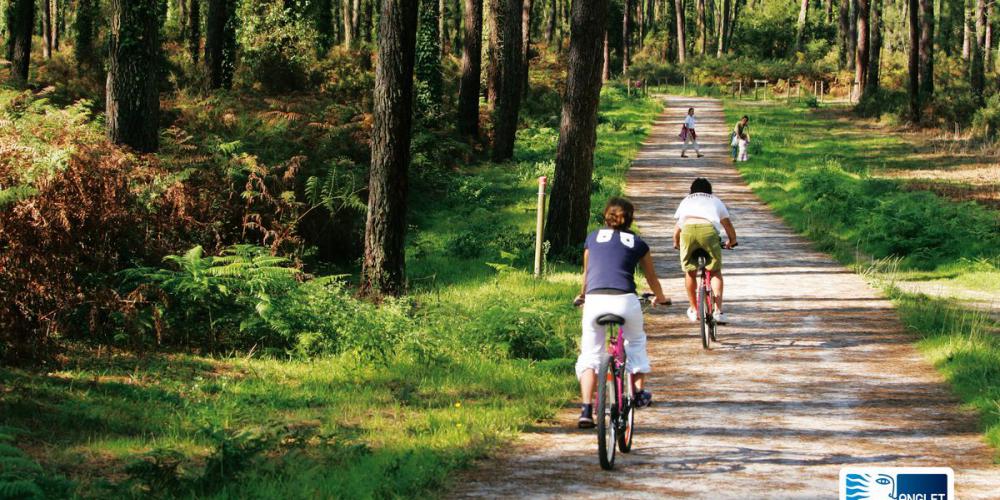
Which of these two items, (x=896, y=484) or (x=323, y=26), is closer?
(x=896, y=484)

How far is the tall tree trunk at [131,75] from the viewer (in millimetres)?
14461

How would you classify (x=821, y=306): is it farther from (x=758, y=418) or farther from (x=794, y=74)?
(x=794, y=74)

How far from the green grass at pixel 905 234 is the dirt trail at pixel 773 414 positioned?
0.33 m

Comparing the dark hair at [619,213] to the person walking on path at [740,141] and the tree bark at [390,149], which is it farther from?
the person walking on path at [740,141]

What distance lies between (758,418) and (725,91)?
65.1 m

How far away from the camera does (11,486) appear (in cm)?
528

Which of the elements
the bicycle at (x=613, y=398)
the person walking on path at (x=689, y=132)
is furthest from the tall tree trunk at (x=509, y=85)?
the bicycle at (x=613, y=398)

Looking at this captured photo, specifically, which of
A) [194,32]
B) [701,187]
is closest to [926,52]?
[194,32]

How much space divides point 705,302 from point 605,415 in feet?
16.4

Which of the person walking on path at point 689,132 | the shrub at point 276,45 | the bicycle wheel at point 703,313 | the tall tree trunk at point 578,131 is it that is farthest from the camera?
the person walking on path at point 689,132

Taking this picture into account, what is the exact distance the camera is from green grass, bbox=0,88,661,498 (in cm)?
669

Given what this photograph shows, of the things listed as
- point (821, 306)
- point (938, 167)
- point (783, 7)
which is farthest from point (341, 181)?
point (783, 7)

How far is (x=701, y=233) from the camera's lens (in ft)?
39.5

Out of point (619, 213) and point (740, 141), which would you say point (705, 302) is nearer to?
point (619, 213)
